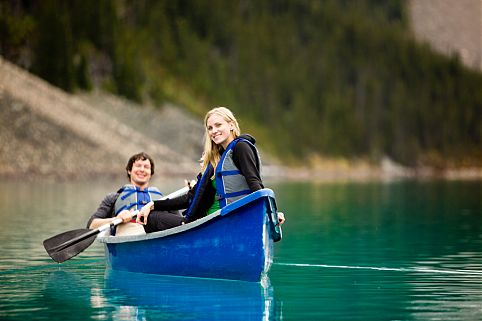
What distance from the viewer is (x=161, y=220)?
17.5 metres

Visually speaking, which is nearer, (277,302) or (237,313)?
(237,313)

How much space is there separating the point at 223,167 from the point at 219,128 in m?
0.60

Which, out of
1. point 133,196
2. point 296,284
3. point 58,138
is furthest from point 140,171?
point 58,138

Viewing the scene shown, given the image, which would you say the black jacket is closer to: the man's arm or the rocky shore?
the man's arm

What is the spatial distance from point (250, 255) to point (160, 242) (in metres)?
1.98

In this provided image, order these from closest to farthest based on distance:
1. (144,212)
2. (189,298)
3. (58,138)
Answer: (189,298) < (144,212) < (58,138)

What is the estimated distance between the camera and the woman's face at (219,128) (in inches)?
621

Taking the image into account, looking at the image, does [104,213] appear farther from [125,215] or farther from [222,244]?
[222,244]

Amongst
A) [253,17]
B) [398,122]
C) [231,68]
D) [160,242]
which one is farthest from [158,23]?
[160,242]

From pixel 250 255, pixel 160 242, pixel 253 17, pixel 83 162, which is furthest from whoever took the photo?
pixel 253 17

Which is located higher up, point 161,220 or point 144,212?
point 144,212

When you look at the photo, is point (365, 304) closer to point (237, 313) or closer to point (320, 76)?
point (237, 313)

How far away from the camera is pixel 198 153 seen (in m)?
106

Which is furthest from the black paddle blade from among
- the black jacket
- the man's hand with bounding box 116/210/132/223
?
the black jacket
